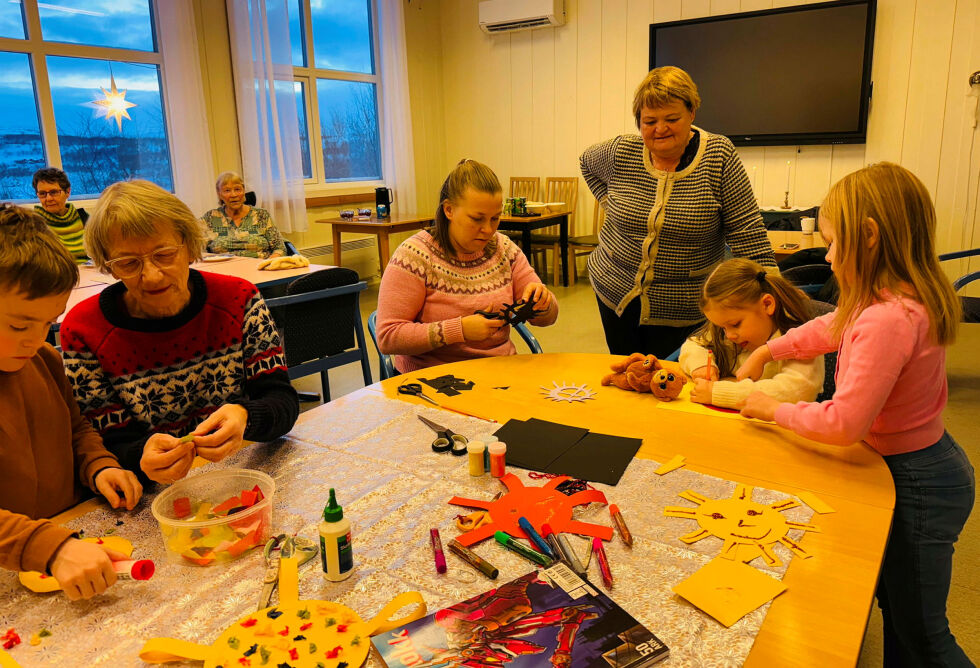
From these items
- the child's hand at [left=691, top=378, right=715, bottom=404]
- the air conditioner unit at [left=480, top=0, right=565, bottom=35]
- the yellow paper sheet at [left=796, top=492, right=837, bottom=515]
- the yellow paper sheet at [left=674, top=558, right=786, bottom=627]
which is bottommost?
the yellow paper sheet at [left=674, top=558, right=786, bottom=627]

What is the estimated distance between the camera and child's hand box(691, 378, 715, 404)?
156 centimetres

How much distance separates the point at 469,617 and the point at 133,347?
851 millimetres

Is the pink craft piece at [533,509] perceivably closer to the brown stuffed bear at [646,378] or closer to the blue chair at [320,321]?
the brown stuffed bear at [646,378]

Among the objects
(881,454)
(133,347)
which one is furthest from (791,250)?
(133,347)

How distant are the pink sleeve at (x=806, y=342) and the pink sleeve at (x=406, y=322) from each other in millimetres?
800

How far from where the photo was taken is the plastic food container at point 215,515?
0.99m

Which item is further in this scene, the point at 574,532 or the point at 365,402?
the point at 365,402

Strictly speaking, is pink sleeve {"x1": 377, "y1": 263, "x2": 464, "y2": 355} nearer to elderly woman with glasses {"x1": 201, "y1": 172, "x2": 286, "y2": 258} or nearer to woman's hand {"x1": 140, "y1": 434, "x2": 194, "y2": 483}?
woman's hand {"x1": 140, "y1": 434, "x2": 194, "y2": 483}

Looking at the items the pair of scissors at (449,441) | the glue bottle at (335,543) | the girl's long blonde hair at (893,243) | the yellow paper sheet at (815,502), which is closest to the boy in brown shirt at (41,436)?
the glue bottle at (335,543)

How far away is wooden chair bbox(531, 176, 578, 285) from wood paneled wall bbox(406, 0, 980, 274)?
11 cm

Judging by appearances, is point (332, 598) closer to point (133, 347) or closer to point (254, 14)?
point (133, 347)

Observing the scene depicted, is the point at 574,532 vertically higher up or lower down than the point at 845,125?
lower down

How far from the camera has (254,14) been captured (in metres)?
5.48

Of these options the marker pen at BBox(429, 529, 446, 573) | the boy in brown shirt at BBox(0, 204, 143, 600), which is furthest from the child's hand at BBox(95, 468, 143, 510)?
the marker pen at BBox(429, 529, 446, 573)
